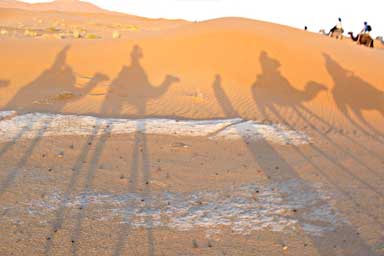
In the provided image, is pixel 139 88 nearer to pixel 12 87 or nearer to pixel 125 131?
pixel 12 87

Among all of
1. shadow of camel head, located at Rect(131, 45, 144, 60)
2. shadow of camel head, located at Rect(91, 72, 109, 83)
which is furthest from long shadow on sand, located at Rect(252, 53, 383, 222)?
shadow of camel head, located at Rect(91, 72, 109, 83)

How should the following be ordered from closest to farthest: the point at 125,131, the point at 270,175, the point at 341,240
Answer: the point at 341,240 → the point at 270,175 → the point at 125,131

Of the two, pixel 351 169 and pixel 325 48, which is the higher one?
pixel 325 48

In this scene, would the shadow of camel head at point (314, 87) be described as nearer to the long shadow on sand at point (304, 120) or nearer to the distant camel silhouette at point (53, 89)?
the long shadow on sand at point (304, 120)

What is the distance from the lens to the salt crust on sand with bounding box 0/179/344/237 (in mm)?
5711

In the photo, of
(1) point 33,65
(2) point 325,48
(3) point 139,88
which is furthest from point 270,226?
(2) point 325,48

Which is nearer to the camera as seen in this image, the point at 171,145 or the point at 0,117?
the point at 171,145

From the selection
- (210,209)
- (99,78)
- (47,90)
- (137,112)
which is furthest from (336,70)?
(210,209)

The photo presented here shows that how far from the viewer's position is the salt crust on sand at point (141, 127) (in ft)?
32.7

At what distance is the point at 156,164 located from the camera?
8078 millimetres

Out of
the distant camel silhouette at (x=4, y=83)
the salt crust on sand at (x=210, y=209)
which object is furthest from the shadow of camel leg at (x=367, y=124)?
the distant camel silhouette at (x=4, y=83)

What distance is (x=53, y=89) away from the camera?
46.7 ft

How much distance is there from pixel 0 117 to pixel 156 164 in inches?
188

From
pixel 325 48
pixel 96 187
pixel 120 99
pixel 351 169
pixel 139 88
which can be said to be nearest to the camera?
pixel 96 187
